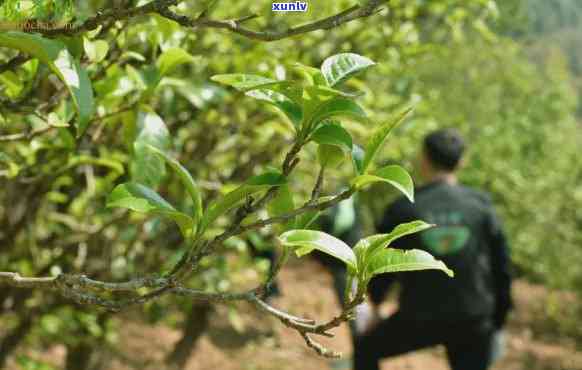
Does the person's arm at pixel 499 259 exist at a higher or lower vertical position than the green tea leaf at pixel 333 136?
lower

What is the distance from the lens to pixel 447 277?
13.4ft

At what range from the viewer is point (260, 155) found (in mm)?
3439

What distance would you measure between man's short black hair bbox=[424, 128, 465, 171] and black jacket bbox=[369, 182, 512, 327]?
0.39 feet

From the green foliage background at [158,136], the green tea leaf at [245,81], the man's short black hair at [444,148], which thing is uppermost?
the green tea leaf at [245,81]

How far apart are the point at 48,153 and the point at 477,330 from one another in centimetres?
271

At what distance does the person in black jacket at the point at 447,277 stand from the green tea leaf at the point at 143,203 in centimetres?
280

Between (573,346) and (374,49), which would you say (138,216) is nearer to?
(374,49)

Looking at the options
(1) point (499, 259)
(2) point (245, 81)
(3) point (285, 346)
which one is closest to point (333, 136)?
(2) point (245, 81)

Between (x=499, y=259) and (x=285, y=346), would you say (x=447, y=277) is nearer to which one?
(x=499, y=259)

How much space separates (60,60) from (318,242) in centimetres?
46

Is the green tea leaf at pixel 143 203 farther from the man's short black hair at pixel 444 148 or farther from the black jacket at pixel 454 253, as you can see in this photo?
the man's short black hair at pixel 444 148

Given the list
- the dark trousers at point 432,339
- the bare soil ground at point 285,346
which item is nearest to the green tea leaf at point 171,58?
the dark trousers at point 432,339

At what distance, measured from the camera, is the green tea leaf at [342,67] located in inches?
42.6

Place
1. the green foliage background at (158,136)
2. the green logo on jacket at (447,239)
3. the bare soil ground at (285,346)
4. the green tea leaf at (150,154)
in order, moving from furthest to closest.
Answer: the bare soil ground at (285,346), the green logo on jacket at (447,239), the green foliage background at (158,136), the green tea leaf at (150,154)
